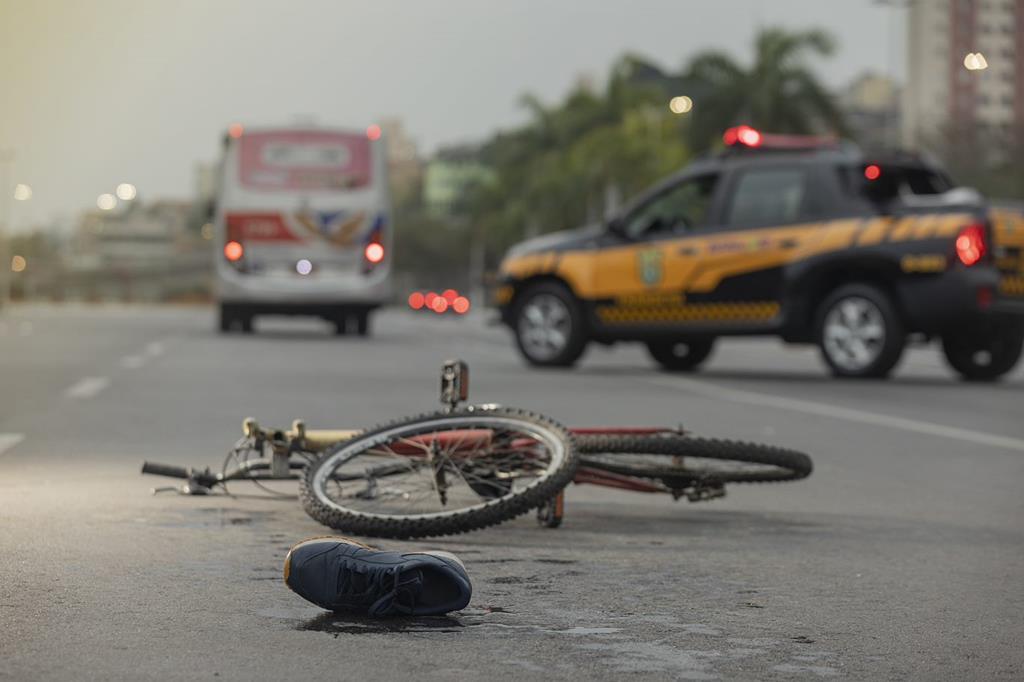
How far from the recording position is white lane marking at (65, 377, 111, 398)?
52.7 ft

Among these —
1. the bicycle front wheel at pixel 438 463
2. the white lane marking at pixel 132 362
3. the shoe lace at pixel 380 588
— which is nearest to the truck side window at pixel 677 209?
the white lane marking at pixel 132 362

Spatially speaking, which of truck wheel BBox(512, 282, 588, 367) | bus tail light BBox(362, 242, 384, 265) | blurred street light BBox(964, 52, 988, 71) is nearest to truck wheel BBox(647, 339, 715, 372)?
truck wheel BBox(512, 282, 588, 367)

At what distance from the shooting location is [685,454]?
8039 millimetres

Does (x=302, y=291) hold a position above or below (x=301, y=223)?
below

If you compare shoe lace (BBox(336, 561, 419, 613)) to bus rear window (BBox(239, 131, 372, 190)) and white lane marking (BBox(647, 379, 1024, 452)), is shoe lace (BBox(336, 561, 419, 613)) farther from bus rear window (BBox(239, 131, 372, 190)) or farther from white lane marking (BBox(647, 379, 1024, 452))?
bus rear window (BBox(239, 131, 372, 190))

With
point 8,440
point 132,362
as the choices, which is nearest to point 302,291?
point 132,362

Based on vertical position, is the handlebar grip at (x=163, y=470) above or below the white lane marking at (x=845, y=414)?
above

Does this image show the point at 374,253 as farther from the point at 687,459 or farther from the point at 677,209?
the point at 687,459

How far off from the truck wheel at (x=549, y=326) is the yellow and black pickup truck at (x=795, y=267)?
14mm

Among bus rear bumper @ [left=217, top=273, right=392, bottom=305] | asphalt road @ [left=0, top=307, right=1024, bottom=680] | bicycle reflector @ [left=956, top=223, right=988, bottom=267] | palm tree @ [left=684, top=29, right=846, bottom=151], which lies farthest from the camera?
palm tree @ [left=684, top=29, right=846, bottom=151]

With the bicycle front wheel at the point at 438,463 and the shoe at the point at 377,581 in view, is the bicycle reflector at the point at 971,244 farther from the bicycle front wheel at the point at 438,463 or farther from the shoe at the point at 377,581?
the shoe at the point at 377,581

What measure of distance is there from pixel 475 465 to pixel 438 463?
0.13 metres

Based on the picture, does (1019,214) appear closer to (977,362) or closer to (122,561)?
(977,362)

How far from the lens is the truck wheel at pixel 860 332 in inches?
746
